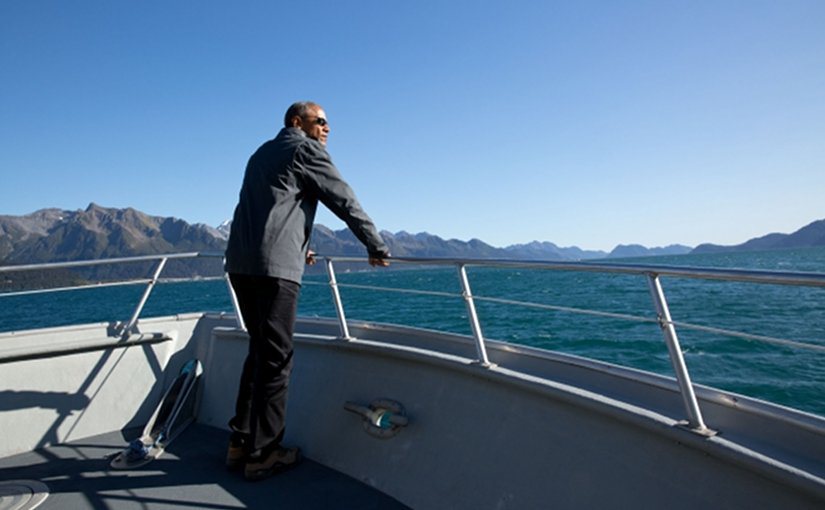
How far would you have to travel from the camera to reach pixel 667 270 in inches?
56.9

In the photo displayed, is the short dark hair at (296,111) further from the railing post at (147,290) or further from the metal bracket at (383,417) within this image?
the railing post at (147,290)

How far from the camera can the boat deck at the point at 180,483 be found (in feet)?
7.22

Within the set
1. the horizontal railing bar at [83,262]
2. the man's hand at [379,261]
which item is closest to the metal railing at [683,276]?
the man's hand at [379,261]

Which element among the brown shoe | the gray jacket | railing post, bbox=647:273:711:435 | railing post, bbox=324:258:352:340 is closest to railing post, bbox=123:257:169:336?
railing post, bbox=324:258:352:340

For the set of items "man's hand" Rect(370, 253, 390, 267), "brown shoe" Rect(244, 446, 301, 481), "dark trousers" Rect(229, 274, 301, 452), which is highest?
"man's hand" Rect(370, 253, 390, 267)

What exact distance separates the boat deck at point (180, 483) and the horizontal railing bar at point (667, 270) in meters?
1.10

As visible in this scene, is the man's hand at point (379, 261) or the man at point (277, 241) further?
the man's hand at point (379, 261)

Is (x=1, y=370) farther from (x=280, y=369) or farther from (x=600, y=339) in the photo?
(x=600, y=339)

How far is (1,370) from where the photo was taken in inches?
120

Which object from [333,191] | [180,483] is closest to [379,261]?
[333,191]

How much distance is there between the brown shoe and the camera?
2359 millimetres

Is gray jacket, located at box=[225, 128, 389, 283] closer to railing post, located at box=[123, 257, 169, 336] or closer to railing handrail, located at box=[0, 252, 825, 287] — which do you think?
railing handrail, located at box=[0, 252, 825, 287]

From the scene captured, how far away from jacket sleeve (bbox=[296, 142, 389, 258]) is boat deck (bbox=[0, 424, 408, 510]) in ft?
3.80

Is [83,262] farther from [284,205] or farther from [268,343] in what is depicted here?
[284,205]
